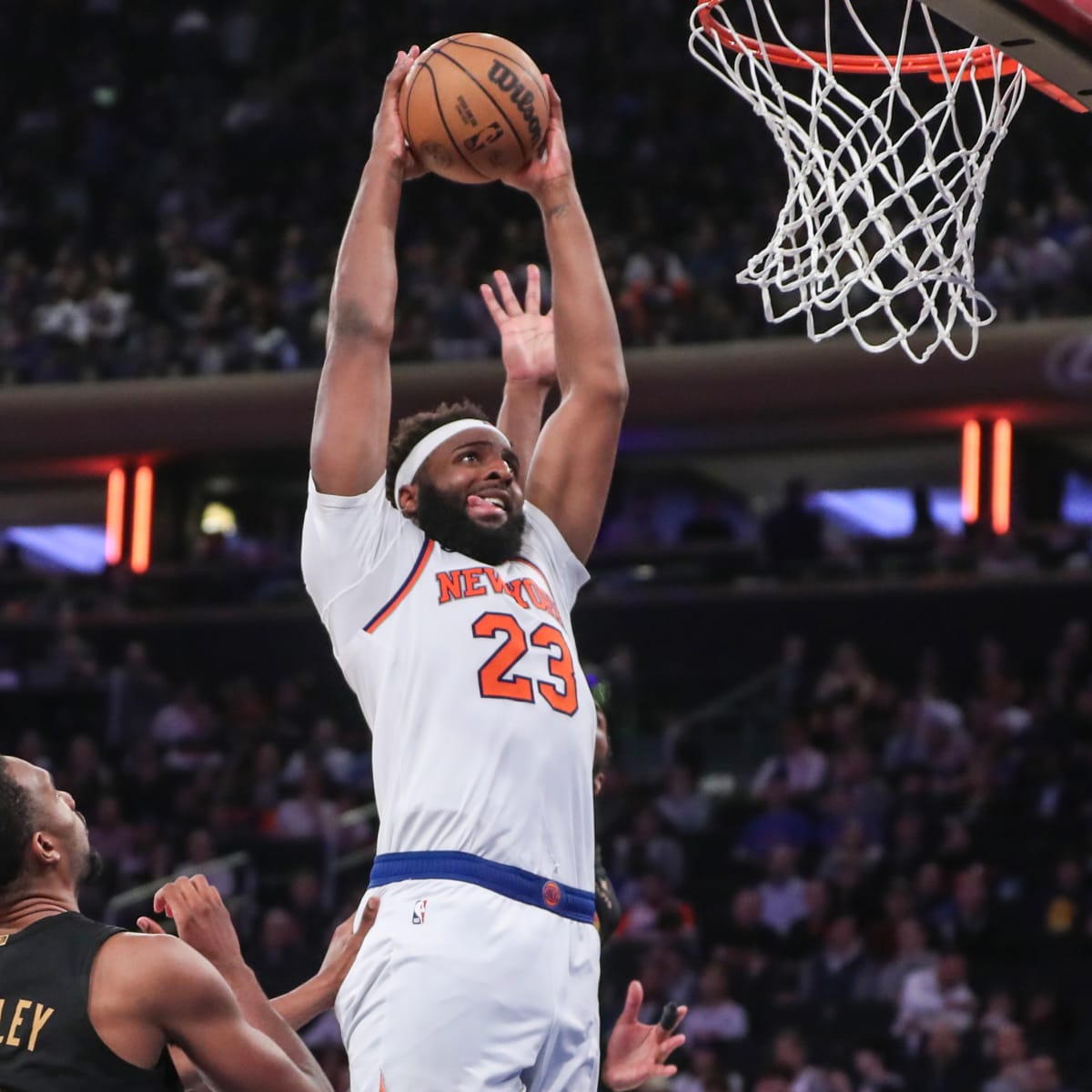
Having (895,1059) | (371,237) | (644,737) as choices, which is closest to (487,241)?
(644,737)

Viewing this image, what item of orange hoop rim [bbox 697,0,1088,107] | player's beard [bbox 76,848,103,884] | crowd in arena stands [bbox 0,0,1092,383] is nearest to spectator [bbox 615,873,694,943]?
crowd in arena stands [bbox 0,0,1092,383]

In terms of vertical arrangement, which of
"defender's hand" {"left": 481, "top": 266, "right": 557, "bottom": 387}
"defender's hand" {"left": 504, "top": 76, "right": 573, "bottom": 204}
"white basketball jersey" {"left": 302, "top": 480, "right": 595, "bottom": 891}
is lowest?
"white basketball jersey" {"left": 302, "top": 480, "right": 595, "bottom": 891}

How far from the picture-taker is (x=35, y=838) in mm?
3619

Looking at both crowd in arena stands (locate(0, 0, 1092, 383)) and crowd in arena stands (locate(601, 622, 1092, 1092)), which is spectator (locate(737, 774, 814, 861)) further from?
crowd in arena stands (locate(0, 0, 1092, 383))

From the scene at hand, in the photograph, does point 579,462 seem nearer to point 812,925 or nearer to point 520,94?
point 520,94

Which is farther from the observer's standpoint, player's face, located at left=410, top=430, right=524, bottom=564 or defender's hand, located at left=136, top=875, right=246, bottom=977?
player's face, located at left=410, top=430, right=524, bottom=564

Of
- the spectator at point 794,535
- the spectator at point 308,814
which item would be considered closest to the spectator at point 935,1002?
the spectator at point 308,814

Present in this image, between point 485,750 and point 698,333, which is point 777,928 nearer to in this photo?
point 698,333

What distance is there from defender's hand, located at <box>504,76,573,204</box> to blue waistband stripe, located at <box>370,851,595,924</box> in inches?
57.9

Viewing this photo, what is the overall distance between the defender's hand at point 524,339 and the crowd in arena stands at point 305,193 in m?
11.5

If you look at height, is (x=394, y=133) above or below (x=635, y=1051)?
above

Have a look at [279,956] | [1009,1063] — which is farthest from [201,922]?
[279,956]

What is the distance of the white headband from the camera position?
13.4 feet

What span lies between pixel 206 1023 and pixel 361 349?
1.35 m
